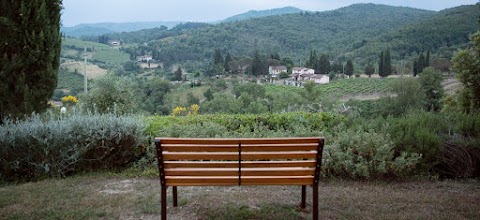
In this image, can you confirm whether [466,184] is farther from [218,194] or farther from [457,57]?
[457,57]

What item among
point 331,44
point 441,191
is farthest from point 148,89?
point 331,44

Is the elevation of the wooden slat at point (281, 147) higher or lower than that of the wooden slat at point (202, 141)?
lower

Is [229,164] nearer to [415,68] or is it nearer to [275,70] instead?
[415,68]

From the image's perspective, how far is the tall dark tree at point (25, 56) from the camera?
6.03 meters

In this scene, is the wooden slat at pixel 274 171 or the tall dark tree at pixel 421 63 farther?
the tall dark tree at pixel 421 63

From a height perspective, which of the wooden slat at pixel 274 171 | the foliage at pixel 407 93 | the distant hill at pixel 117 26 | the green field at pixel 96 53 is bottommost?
the foliage at pixel 407 93

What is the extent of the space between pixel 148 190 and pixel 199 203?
88 centimetres

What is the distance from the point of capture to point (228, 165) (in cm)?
348

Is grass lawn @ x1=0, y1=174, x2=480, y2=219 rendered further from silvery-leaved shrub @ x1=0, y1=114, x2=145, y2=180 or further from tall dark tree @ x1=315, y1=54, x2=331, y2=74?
tall dark tree @ x1=315, y1=54, x2=331, y2=74

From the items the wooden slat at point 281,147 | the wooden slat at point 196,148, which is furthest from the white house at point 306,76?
the wooden slat at point 196,148

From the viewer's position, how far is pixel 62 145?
5.40 meters

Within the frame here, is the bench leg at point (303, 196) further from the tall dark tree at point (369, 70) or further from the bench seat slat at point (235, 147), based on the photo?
the tall dark tree at point (369, 70)

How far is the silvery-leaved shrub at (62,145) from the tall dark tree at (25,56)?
0.60 m

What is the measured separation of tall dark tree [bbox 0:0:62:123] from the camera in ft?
19.8
